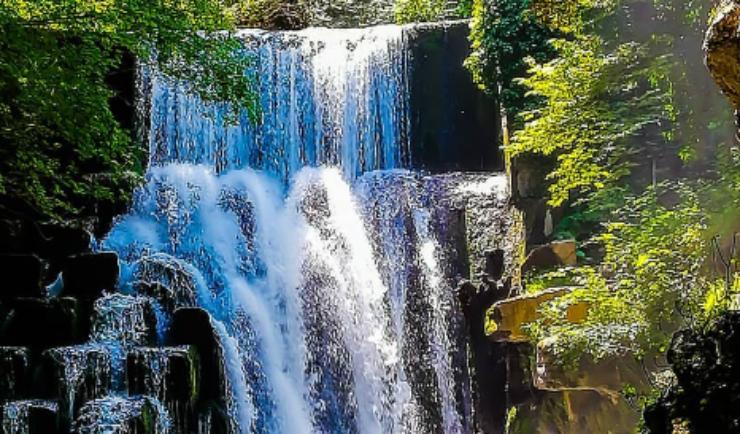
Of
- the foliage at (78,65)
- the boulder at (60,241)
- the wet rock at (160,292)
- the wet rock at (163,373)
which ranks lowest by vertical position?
the wet rock at (163,373)

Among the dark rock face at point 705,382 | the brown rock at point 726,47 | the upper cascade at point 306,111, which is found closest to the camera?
the dark rock face at point 705,382

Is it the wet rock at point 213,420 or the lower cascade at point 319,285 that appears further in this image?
the lower cascade at point 319,285

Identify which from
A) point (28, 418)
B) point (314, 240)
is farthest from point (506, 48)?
point (28, 418)

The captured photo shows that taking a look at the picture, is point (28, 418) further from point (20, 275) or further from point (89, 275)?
point (89, 275)

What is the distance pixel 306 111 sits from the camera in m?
17.9

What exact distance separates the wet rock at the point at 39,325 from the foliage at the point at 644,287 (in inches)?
234

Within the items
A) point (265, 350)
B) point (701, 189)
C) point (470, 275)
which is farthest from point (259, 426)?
point (701, 189)

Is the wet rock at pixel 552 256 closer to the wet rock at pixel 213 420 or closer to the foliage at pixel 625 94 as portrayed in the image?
the foliage at pixel 625 94

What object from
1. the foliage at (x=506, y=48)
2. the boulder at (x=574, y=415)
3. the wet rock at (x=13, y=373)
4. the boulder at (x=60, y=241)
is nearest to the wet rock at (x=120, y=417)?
the wet rock at (x=13, y=373)

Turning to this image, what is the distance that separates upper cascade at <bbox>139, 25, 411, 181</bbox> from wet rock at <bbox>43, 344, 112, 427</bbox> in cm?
775

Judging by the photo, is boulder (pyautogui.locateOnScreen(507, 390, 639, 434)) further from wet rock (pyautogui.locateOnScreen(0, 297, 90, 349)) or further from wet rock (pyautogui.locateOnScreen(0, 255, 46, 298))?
wet rock (pyautogui.locateOnScreen(0, 255, 46, 298))

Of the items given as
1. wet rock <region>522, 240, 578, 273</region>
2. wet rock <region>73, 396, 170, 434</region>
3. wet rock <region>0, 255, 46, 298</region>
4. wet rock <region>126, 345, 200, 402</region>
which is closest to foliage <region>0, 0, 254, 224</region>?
wet rock <region>0, 255, 46, 298</region>

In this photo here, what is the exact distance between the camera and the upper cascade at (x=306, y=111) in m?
17.0

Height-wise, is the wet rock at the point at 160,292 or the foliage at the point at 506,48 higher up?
the foliage at the point at 506,48
